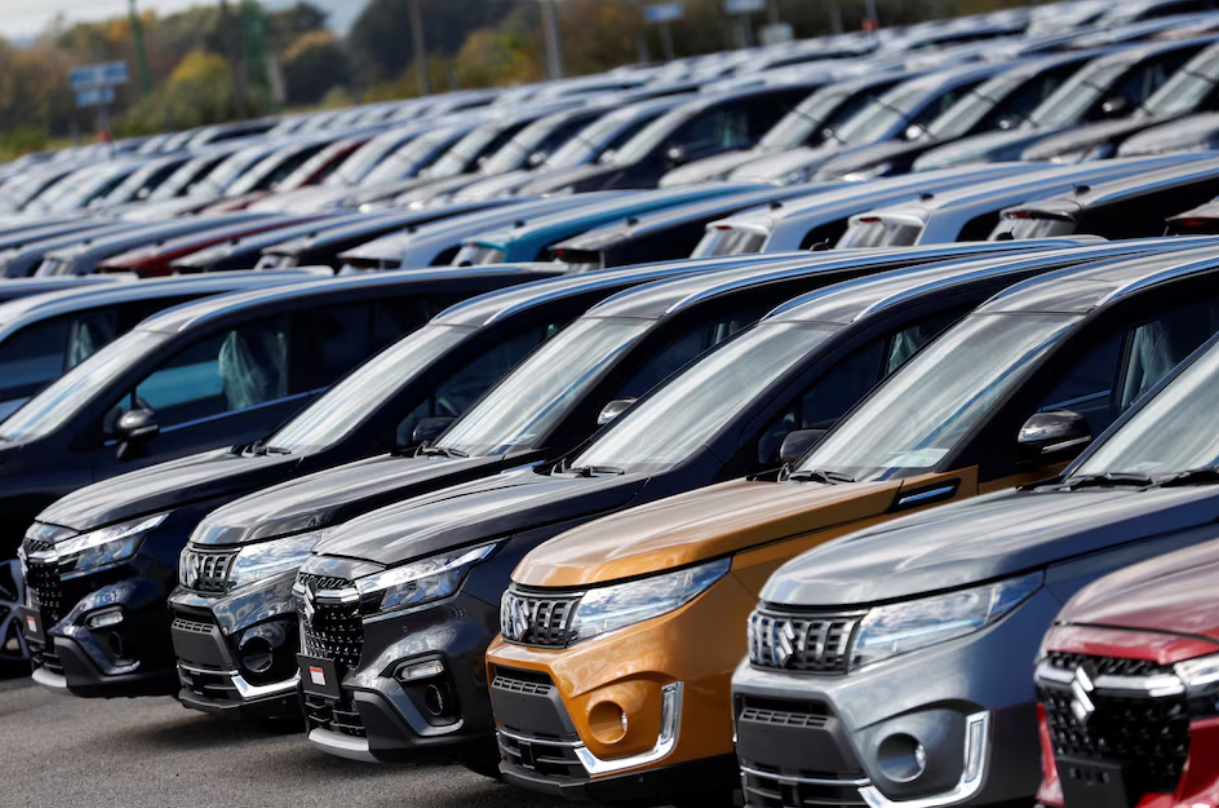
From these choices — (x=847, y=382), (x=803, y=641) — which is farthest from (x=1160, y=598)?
(x=847, y=382)

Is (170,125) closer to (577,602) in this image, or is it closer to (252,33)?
(252,33)

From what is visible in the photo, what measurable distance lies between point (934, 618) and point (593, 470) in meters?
2.70

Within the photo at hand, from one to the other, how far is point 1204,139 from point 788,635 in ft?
34.9

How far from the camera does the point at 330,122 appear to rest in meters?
53.2

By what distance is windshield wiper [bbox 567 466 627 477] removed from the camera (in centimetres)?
755

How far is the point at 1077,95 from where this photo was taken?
18.5m

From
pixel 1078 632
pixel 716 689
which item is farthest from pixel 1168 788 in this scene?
pixel 716 689

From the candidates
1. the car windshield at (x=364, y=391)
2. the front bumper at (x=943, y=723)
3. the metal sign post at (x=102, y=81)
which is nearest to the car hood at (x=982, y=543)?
the front bumper at (x=943, y=723)

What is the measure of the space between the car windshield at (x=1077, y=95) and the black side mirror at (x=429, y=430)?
1054 cm

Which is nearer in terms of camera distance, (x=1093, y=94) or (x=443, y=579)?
(x=443, y=579)

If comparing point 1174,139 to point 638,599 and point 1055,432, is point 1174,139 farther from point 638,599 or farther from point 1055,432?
point 638,599

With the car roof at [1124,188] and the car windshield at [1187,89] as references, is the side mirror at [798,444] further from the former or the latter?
the car windshield at [1187,89]

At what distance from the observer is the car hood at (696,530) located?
6.20 metres

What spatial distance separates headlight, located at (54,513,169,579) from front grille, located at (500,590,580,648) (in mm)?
3318
